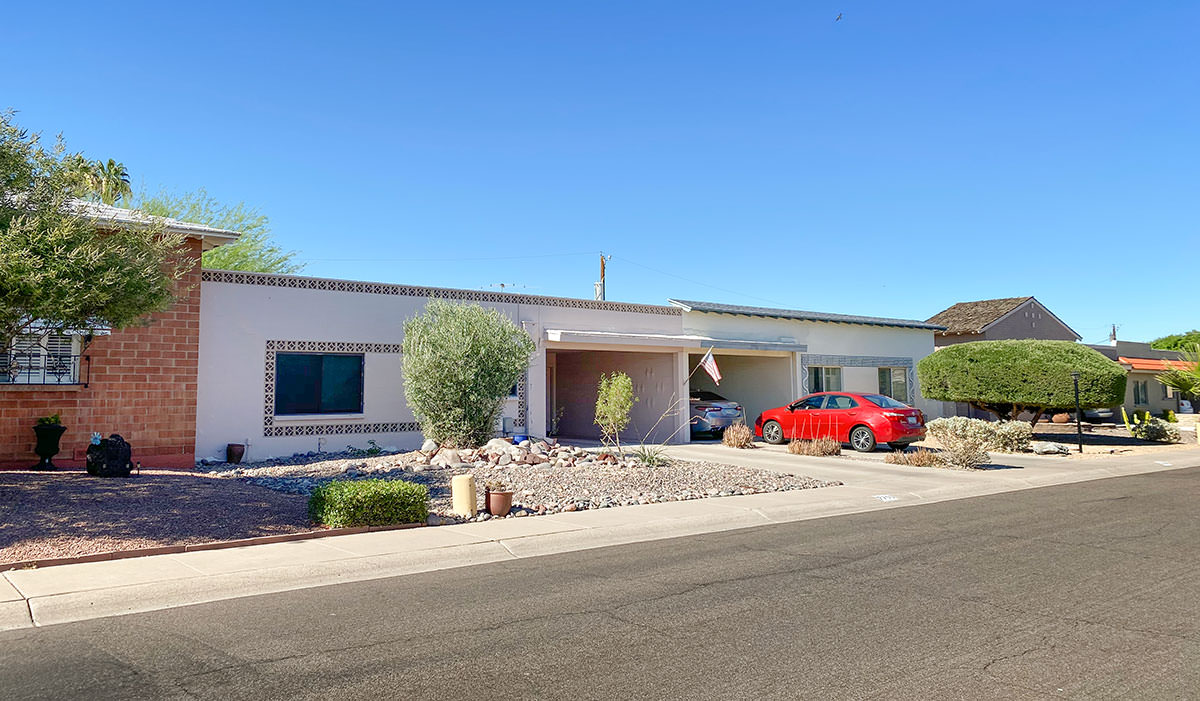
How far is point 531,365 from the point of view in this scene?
813 inches

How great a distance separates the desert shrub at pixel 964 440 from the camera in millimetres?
17953

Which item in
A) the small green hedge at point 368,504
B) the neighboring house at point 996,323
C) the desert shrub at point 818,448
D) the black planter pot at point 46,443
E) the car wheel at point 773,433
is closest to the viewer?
the small green hedge at point 368,504

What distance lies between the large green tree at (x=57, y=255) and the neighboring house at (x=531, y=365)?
5.79 metres

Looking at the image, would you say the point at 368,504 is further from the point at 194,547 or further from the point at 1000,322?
the point at 1000,322

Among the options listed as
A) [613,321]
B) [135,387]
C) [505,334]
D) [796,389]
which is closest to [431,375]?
[505,334]

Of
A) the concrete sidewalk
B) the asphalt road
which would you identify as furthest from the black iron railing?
the asphalt road

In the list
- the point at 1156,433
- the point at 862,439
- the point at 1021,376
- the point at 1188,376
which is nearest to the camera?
the point at 862,439

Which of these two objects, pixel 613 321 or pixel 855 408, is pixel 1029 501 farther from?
pixel 613 321

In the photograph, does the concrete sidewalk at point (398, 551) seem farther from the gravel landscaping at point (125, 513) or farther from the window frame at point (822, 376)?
the window frame at point (822, 376)

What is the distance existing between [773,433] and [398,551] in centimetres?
1643

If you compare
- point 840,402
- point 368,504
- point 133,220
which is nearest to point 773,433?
point 840,402

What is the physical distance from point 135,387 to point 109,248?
19.2 ft

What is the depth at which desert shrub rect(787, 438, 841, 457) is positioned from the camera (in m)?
20.2

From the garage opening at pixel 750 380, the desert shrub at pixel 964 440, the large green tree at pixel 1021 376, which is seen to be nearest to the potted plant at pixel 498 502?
the desert shrub at pixel 964 440
